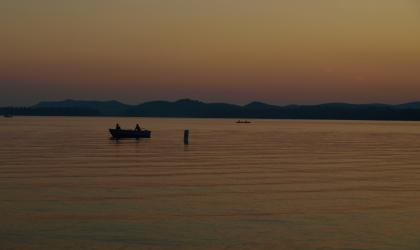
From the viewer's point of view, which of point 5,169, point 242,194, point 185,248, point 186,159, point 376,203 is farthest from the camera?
point 186,159

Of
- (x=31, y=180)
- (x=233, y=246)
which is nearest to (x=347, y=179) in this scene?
(x=31, y=180)

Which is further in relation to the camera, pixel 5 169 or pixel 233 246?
pixel 5 169

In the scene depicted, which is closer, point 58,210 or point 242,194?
point 58,210

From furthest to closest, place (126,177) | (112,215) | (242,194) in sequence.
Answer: (126,177), (242,194), (112,215)

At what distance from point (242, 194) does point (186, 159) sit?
75.2 feet

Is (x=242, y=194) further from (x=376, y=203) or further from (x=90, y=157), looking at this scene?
(x=90, y=157)

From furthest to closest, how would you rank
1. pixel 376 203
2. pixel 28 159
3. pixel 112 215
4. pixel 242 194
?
pixel 28 159 → pixel 242 194 → pixel 376 203 → pixel 112 215

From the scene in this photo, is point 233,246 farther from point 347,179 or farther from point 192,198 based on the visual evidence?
point 347,179

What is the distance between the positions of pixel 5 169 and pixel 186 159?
15919 mm

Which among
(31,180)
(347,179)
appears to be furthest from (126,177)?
(347,179)

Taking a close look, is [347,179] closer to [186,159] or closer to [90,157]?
[186,159]

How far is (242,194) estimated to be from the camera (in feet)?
93.2

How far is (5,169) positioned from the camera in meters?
38.7

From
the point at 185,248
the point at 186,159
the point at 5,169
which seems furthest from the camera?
the point at 186,159
